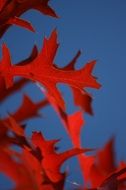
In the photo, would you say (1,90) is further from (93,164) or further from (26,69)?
(93,164)

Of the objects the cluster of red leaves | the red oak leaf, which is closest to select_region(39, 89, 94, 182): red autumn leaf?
the cluster of red leaves

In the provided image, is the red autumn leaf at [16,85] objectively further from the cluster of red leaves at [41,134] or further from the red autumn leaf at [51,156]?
the red autumn leaf at [51,156]

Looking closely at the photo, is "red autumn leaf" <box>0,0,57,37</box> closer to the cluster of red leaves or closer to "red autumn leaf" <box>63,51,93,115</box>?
the cluster of red leaves

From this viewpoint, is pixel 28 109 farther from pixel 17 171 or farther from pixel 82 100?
pixel 17 171

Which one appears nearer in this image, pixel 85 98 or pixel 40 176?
pixel 40 176

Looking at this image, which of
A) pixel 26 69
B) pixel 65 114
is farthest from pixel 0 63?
pixel 65 114

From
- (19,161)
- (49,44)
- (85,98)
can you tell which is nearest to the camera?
(19,161)

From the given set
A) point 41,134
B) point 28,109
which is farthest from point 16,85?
point 41,134
